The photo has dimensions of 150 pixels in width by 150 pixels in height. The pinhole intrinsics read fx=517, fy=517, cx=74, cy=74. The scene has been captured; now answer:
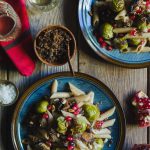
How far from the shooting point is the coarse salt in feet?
5.39

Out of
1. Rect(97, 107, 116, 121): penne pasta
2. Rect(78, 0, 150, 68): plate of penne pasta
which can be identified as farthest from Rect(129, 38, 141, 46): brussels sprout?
Rect(97, 107, 116, 121): penne pasta

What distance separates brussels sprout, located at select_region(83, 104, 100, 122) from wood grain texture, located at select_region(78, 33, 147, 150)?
4.3 inches

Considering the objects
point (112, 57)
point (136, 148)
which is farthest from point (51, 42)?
point (136, 148)

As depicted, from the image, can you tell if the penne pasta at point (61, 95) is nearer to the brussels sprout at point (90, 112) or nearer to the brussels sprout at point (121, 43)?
the brussels sprout at point (90, 112)

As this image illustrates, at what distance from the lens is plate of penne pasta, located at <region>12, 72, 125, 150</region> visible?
162 centimetres

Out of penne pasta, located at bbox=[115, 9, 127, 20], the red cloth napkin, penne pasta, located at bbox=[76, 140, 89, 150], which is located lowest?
Answer: penne pasta, located at bbox=[76, 140, 89, 150]

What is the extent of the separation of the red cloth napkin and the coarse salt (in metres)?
0.07

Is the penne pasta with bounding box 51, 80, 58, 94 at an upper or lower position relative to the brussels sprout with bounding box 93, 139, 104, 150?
upper

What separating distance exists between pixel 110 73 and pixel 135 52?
11cm

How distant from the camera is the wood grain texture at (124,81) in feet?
5.60

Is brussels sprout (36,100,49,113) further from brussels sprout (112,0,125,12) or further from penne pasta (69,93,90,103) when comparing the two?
brussels sprout (112,0,125,12)

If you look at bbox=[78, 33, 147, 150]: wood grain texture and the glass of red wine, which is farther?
bbox=[78, 33, 147, 150]: wood grain texture

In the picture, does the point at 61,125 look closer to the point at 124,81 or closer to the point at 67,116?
the point at 67,116

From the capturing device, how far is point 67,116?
161cm
